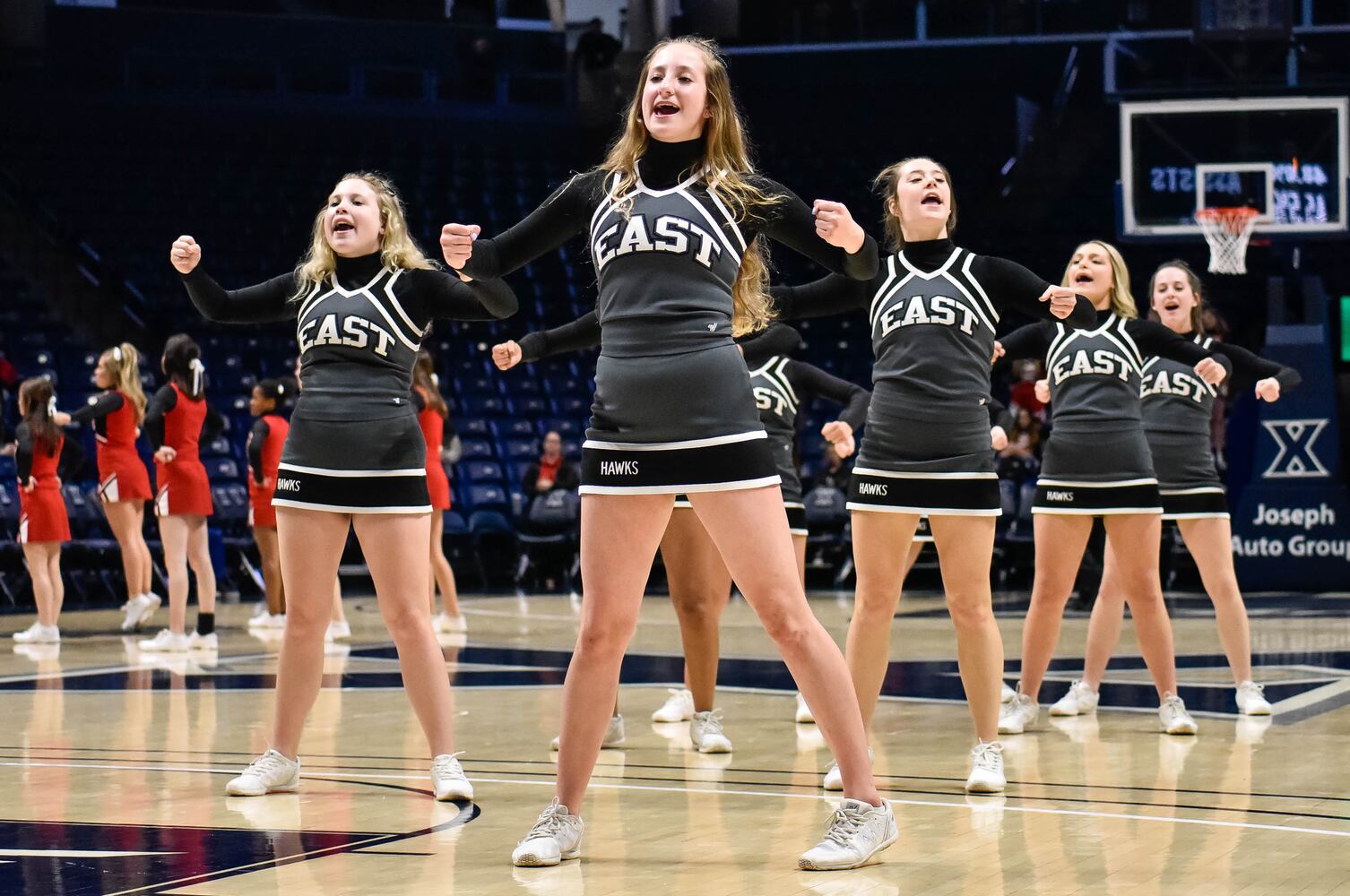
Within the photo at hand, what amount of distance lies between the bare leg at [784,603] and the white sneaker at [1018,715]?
8.22 feet

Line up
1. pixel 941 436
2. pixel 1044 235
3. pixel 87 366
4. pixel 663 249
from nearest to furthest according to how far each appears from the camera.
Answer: pixel 663 249
pixel 941 436
pixel 87 366
pixel 1044 235

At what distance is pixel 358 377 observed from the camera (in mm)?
4953

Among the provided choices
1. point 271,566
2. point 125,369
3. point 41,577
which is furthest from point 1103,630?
point 41,577

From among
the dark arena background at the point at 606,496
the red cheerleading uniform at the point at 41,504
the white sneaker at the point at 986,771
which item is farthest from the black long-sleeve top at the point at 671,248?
the red cheerleading uniform at the point at 41,504

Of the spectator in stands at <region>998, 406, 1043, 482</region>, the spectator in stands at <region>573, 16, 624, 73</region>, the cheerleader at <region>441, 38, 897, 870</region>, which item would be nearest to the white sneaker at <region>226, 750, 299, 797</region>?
the cheerleader at <region>441, 38, 897, 870</region>

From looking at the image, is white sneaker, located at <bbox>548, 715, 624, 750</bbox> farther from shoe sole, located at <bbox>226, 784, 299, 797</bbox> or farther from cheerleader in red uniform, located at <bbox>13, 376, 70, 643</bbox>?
cheerleader in red uniform, located at <bbox>13, 376, 70, 643</bbox>

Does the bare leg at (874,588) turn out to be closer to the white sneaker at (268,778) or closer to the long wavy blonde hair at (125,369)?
the white sneaker at (268,778)

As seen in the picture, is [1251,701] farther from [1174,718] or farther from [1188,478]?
[1188,478]

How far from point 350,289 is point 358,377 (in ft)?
0.94

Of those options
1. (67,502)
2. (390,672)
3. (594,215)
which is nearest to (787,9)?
(67,502)

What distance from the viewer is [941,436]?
5098 mm

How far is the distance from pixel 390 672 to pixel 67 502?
21.0 ft

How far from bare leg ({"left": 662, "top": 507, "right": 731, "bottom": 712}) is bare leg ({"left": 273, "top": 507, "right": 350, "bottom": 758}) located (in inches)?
50.4

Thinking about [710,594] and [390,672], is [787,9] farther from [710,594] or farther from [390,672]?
[710,594]
